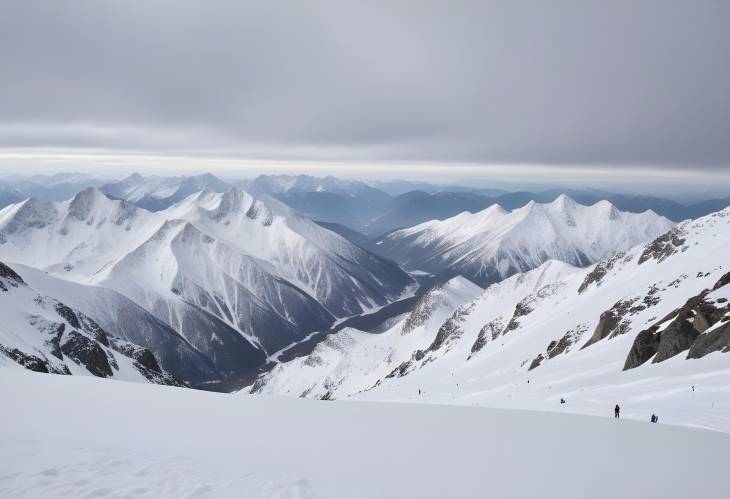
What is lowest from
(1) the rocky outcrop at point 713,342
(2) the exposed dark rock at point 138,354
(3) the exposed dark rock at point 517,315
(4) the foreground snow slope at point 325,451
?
(2) the exposed dark rock at point 138,354

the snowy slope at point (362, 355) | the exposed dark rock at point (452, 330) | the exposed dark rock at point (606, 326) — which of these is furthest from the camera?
the snowy slope at point (362, 355)

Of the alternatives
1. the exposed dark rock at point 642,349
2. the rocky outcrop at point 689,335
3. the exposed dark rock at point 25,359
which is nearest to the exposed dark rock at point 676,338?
the rocky outcrop at point 689,335

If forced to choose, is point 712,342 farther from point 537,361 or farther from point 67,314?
point 67,314

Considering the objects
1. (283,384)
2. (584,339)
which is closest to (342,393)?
(283,384)

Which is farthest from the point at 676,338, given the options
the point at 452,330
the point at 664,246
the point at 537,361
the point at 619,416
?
the point at 452,330

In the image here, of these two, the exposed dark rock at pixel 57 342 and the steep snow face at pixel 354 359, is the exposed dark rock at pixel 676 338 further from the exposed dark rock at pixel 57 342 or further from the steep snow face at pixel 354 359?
the steep snow face at pixel 354 359

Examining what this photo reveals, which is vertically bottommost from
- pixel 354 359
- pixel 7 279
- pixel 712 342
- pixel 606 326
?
pixel 354 359

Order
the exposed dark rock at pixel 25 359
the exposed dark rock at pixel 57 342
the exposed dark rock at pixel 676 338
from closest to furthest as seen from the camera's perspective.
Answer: the exposed dark rock at pixel 676 338
the exposed dark rock at pixel 25 359
the exposed dark rock at pixel 57 342
